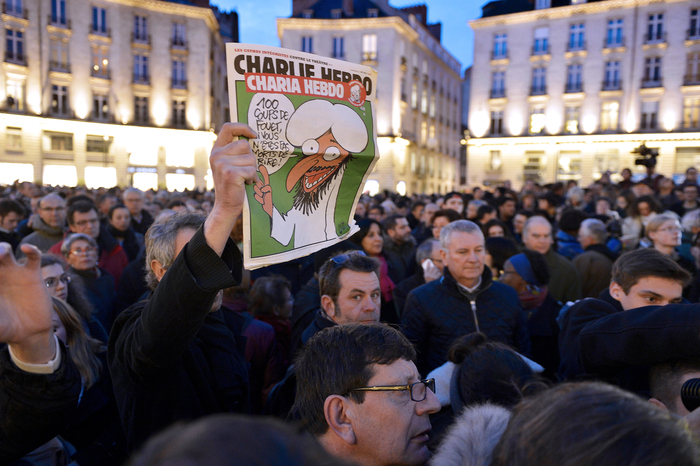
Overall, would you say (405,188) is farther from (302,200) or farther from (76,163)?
(302,200)

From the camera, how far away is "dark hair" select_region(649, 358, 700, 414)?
1769 mm

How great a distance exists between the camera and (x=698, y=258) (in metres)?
4.96

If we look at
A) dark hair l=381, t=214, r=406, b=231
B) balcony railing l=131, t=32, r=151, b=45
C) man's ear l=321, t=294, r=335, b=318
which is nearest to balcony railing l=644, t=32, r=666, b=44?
balcony railing l=131, t=32, r=151, b=45

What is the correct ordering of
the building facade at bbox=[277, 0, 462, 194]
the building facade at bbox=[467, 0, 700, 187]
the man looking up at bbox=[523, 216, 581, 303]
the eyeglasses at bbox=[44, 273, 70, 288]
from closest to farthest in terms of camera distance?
the eyeglasses at bbox=[44, 273, 70, 288] < the man looking up at bbox=[523, 216, 581, 303] < the building facade at bbox=[467, 0, 700, 187] < the building facade at bbox=[277, 0, 462, 194]

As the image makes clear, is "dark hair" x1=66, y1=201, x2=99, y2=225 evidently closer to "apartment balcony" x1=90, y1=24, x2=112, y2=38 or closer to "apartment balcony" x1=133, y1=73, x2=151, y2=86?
"apartment balcony" x1=133, y1=73, x2=151, y2=86

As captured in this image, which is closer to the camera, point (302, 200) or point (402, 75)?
point (302, 200)

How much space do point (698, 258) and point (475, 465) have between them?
16.1ft

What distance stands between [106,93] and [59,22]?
5.26m

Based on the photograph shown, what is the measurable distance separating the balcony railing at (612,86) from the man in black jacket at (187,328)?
3819 centimetres

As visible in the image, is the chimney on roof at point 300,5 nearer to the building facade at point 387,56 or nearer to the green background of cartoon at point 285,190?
the building facade at point 387,56

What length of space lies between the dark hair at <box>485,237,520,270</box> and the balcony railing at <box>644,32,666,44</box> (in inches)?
1431

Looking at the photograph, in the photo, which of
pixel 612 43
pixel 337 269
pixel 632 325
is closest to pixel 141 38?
pixel 612 43

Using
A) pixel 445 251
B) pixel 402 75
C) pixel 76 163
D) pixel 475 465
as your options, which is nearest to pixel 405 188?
pixel 402 75

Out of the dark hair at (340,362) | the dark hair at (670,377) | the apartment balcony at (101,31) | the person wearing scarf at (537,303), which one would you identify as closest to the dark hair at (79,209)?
the person wearing scarf at (537,303)
